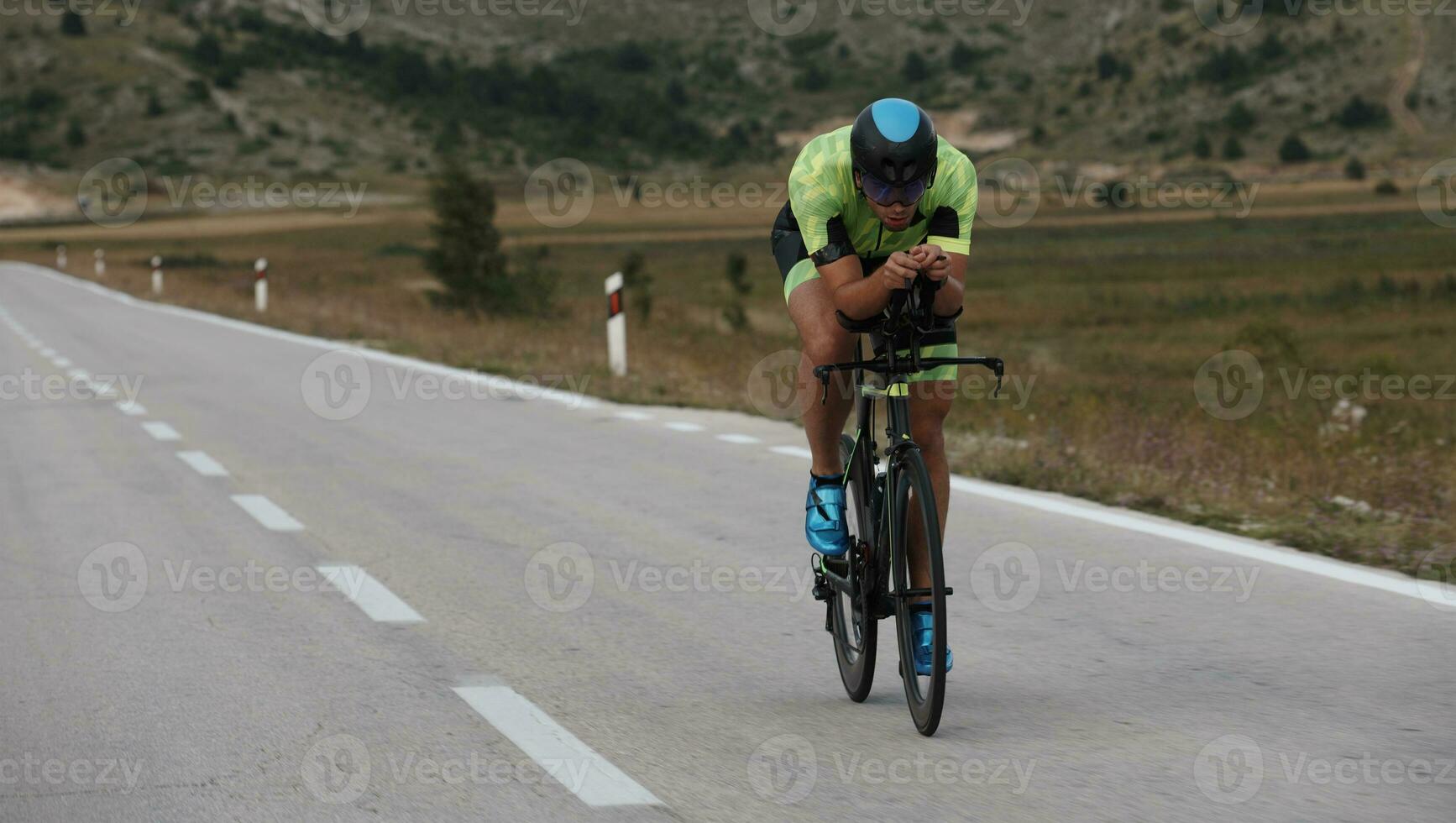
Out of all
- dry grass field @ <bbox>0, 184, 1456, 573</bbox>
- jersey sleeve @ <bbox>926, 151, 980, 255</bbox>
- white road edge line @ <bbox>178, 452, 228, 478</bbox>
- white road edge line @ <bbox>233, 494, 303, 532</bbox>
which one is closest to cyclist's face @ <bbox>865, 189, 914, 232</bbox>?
jersey sleeve @ <bbox>926, 151, 980, 255</bbox>

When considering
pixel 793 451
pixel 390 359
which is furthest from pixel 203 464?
pixel 390 359

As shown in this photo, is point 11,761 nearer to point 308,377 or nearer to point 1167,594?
point 1167,594

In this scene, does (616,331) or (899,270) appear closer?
(899,270)

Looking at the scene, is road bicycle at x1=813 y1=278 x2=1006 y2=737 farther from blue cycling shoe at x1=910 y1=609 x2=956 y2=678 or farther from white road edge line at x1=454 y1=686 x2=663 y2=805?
white road edge line at x1=454 y1=686 x2=663 y2=805

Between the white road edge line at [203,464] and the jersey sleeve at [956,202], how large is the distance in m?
7.22

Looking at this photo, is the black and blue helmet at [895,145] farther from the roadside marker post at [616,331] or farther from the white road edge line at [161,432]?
the roadside marker post at [616,331]

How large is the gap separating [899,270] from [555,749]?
5.37ft

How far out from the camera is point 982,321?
130ft

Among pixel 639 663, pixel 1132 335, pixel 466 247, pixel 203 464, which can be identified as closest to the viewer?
pixel 639 663

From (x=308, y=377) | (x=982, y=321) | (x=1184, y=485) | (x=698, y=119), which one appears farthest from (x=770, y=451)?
(x=698, y=119)

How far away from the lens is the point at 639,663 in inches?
244

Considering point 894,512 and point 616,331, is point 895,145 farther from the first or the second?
point 616,331

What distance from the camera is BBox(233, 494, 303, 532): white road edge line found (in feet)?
30.6

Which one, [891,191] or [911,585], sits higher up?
[891,191]
